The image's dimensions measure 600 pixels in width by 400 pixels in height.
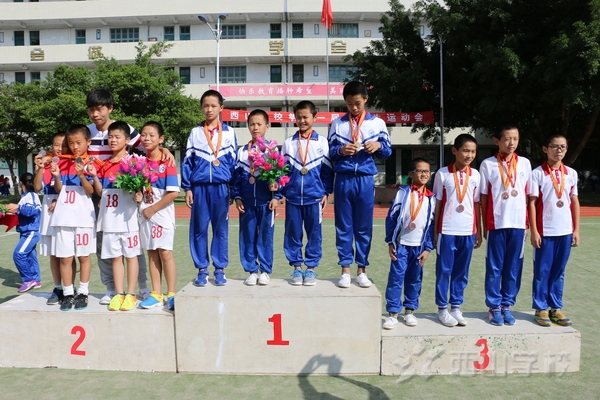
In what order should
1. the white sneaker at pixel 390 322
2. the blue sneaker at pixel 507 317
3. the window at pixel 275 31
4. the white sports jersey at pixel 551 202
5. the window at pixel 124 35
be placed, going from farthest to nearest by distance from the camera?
the window at pixel 124 35, the window at pixel 275 31, the white sports jersey at pixel 551 202, the blue sneaker at pixel 507 317, the white sneaker at pixel 390 322

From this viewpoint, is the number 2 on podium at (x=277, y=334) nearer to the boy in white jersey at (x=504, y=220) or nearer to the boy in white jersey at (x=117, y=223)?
the boy in white jersey at (x=117, y=223)

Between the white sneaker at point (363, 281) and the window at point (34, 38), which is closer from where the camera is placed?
the white sneaker at point (363, 281)

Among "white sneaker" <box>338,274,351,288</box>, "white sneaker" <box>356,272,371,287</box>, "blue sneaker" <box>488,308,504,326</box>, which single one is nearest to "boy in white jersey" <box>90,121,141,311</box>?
"white sneaker" <box>338,274,351,288</box>

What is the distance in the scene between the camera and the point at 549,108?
55.3 feet

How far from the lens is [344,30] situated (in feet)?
99.0

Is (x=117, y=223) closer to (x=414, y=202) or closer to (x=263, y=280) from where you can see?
(x=263, y=280)

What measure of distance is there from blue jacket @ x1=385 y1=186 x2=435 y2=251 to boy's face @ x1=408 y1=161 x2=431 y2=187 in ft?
0.32

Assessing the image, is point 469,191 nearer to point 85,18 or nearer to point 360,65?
point 360,65

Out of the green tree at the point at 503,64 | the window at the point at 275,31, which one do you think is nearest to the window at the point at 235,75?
the window at the point at 275,31

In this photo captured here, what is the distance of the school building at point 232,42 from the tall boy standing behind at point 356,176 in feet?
78.0

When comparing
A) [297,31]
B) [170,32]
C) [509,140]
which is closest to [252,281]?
[509,140]

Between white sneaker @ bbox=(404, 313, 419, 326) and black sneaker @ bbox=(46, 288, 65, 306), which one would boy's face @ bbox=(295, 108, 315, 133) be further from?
black sneaker @ bbox=(46, 288, 65, 306)

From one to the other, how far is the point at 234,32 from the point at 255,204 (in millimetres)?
28442

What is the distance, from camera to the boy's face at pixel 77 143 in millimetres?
4082
